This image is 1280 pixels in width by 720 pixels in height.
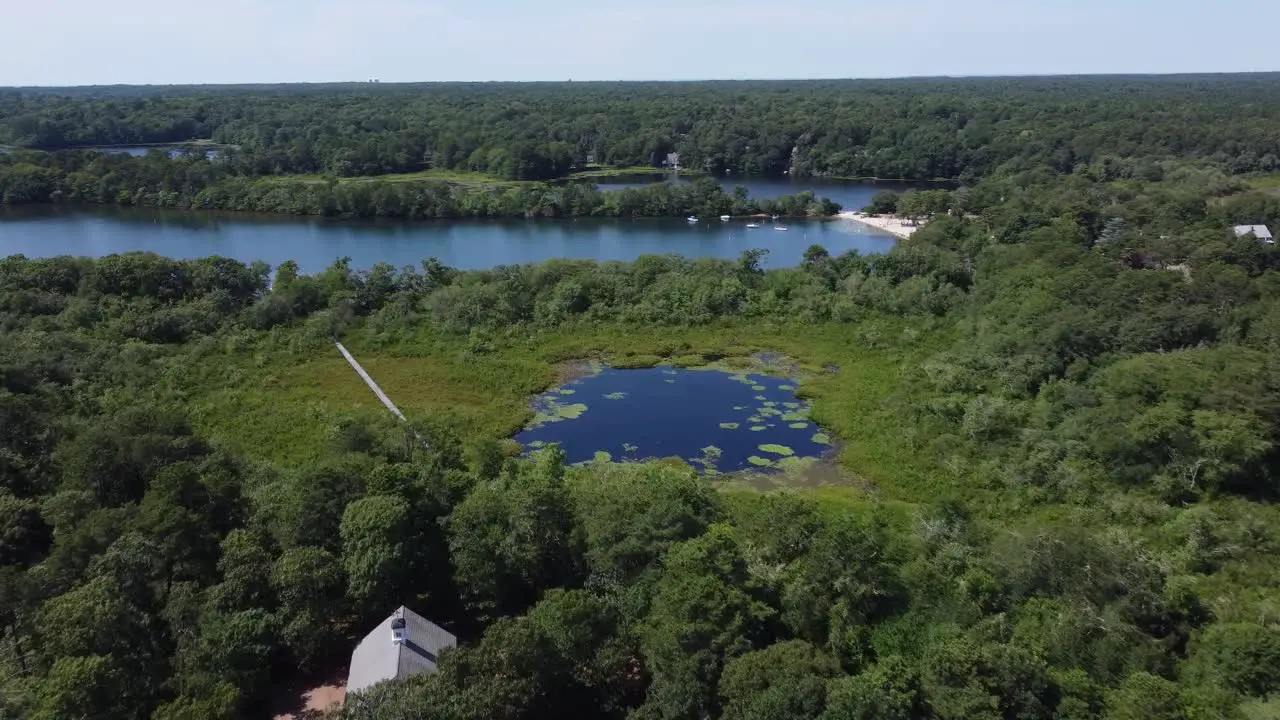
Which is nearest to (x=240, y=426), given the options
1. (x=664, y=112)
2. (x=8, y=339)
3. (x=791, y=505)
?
(x=8, y=339)

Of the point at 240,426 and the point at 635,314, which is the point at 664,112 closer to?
the point at 635,314

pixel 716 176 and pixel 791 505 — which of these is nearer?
pixel 791 505

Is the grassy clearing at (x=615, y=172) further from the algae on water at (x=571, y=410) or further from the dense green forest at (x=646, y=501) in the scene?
the algae on water at (x=571, y=410)

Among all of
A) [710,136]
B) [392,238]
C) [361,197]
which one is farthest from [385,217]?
[710,136]

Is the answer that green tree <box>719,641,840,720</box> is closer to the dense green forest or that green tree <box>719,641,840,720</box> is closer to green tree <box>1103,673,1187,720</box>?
the dense green forest

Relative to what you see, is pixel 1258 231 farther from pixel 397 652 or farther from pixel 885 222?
pixel 397 652

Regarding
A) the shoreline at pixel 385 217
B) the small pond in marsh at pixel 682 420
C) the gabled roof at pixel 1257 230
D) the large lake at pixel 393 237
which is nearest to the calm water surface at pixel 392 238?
the large lake at pixel 393 237
